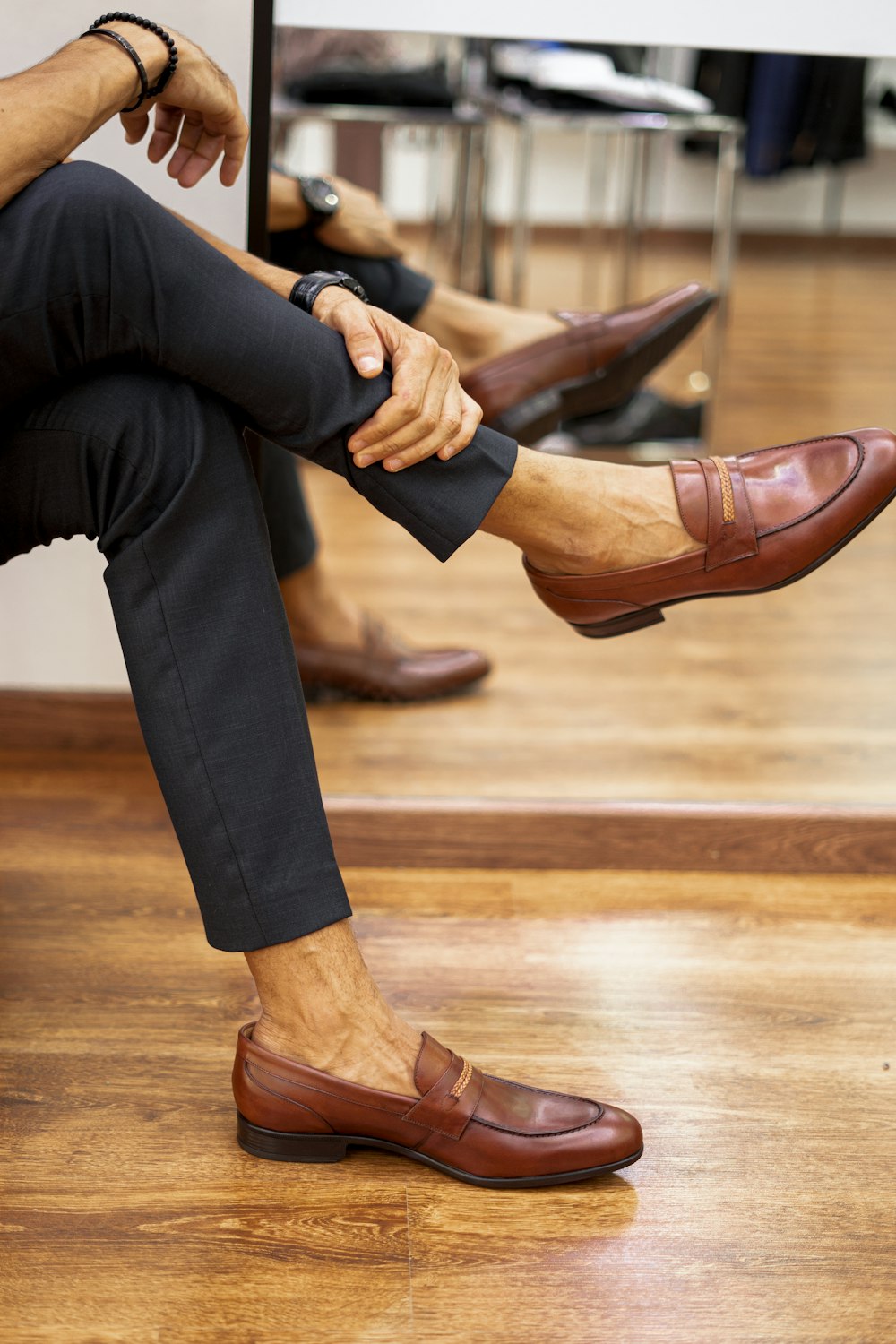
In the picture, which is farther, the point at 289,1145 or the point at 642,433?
the point at 642,433

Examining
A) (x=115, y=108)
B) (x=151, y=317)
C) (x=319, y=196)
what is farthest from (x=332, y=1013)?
(x=319, y=196)

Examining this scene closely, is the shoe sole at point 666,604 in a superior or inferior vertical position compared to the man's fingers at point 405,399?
inferior

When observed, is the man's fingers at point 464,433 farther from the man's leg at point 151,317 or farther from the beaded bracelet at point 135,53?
the beaded bracelet at point 135,53

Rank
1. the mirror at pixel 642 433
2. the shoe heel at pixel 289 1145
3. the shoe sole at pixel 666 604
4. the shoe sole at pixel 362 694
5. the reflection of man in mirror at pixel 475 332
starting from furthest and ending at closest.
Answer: the shoe sole at pixel 362 694, the mirror at pixel 642 433, the reflection of man in mirror at pixel 475 332, the shoe sole at pixel 666 604, the shoe heel at pixel 289 1145

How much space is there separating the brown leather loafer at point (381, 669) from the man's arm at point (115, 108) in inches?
23.4

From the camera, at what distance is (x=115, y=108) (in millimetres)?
870

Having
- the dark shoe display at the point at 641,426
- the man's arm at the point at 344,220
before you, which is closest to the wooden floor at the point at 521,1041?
the man's arm at the point at 344,220

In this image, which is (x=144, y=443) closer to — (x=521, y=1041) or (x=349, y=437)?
(x=349, y=437)

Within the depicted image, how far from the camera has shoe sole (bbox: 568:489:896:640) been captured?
0.96 m

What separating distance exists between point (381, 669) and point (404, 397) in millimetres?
756

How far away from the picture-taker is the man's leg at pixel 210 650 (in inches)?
30.6

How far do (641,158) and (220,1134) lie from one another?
2.52 meters

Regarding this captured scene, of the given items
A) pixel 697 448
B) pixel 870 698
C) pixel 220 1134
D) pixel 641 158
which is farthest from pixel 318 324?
pixel 641 158

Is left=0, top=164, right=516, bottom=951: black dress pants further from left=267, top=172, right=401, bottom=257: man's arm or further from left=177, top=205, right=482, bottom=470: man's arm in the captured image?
left=267, top=172, right=401, bottom=257: man's arm
